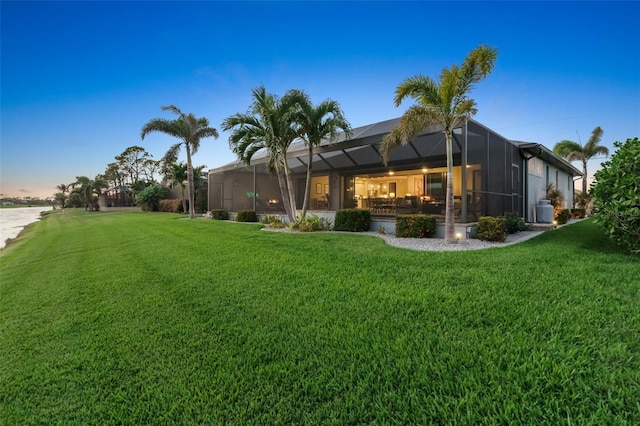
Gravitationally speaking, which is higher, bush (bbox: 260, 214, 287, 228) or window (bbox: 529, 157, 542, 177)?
window (bbox: 529, 157, 542, 177)

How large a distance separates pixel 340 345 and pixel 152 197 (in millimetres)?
34323

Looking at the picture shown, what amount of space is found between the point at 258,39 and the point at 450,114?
8490mm

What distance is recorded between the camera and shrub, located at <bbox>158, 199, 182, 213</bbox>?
2746 centimetres

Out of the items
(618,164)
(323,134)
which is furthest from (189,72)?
(618,164)

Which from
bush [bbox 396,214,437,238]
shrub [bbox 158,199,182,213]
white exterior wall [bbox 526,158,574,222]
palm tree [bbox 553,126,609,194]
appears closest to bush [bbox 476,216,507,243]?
bush [bbox 396,214,437,238]

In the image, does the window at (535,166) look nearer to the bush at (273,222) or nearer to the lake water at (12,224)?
the bush at (273,222)

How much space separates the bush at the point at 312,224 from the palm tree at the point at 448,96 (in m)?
4.37

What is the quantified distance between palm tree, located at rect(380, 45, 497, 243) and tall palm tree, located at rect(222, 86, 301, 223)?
14.0 ft

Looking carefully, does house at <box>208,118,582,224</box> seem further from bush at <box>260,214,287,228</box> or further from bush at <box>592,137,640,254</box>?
bush at <box>592,137,640,254</box>

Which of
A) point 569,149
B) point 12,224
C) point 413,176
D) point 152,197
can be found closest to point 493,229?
point 413,176

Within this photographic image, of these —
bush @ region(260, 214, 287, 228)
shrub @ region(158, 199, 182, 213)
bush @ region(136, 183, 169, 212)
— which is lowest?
bush @ region(260, 214, 287, 228)

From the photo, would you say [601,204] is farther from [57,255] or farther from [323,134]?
[57,255]

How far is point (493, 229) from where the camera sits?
720 cm

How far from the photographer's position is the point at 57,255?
29.5 ft
